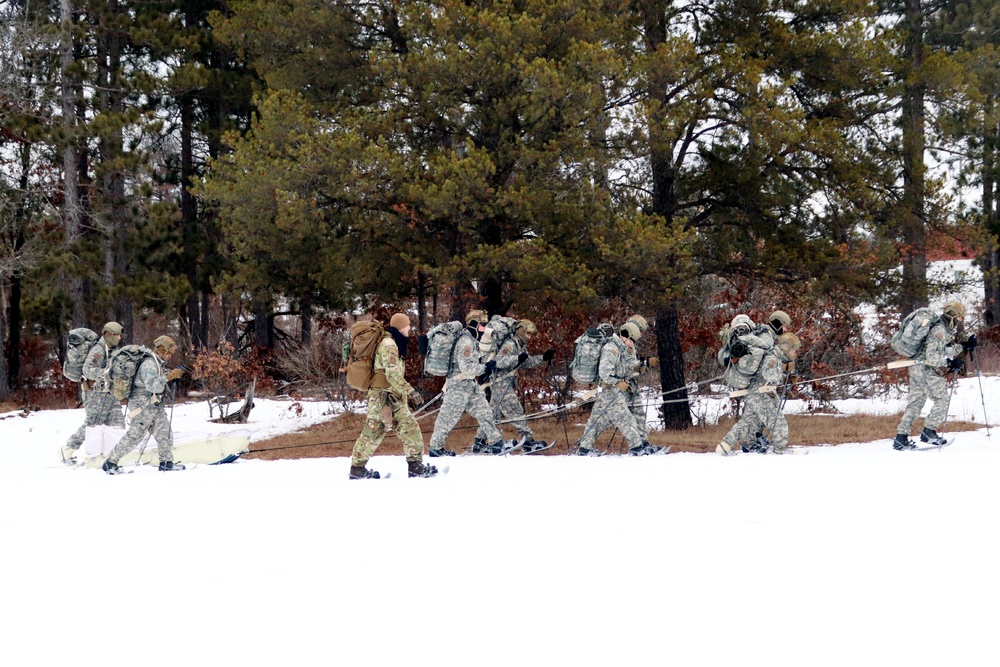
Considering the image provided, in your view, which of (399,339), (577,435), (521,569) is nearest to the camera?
(521,569)

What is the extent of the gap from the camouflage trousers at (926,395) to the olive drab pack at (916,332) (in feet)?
0.70

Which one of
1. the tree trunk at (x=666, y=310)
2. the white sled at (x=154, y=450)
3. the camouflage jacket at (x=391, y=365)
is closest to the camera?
the camouflage jacket at (x=391, y=365)

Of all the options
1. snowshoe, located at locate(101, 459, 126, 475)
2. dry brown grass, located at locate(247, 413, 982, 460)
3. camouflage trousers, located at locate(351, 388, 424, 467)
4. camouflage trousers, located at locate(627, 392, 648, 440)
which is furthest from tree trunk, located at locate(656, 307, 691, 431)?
snowshoe, located at locate(101, 459, 126, 475)

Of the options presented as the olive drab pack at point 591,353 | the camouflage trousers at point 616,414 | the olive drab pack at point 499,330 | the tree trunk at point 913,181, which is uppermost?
the tree trunk at point 913,181

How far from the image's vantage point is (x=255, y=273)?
55.2 feet

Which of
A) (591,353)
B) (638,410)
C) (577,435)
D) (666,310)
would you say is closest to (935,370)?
(638,410)

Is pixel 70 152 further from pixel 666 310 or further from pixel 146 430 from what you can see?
pixel 666 310

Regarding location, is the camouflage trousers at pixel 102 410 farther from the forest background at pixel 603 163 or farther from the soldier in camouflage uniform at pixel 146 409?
the forest background at pixel 603 163

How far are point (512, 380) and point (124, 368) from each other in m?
5.09

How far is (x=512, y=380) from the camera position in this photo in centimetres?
1362

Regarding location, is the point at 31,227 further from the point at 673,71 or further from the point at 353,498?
the point at 353,498

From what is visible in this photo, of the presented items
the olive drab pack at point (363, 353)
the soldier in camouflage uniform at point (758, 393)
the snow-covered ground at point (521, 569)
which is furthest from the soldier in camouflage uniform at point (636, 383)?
the olive drab pack at point (363, 353)

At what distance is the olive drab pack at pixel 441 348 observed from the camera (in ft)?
41.3

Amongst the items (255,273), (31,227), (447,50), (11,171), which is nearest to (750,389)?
(447,50)
